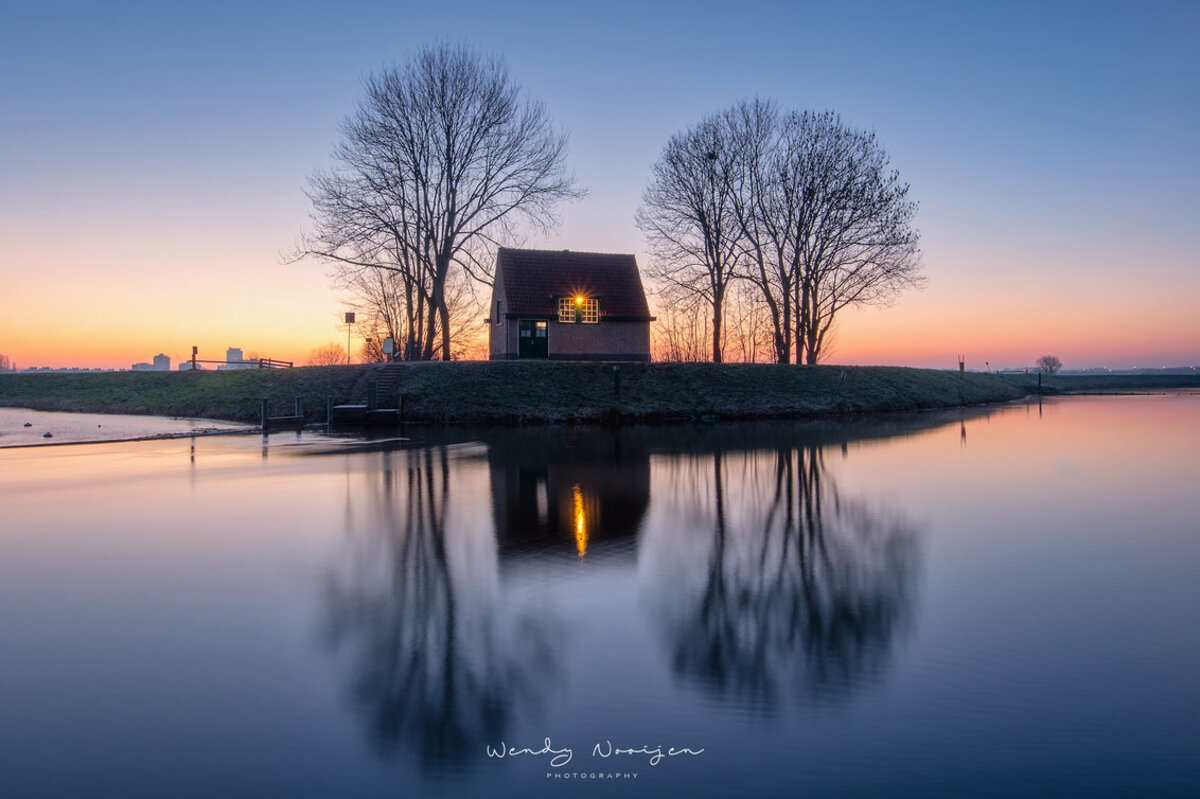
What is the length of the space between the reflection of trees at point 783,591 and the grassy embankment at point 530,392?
1927 centimetres

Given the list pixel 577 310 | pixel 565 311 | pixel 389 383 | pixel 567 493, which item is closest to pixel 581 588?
pixel 567 493

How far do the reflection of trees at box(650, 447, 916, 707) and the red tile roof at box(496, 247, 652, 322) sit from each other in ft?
94.4

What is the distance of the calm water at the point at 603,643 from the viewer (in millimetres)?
3959

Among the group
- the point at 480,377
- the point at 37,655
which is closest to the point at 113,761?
the point at 37,655

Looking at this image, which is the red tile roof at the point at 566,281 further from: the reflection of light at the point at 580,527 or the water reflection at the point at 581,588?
the reflection of light at the point at 580,527

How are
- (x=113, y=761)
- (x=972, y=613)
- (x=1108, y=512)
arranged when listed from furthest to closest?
(x=1108, y=512) → (x=972, y=613) → (x=113, y=761)

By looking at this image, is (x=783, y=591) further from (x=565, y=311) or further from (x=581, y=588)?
(x=565, y=311)

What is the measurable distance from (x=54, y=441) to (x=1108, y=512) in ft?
91.9

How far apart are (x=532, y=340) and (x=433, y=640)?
1366 inches

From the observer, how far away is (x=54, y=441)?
2322 centimetres

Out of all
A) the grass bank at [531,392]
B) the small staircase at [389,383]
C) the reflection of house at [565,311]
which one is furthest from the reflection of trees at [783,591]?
the reflection of house at [565,311]

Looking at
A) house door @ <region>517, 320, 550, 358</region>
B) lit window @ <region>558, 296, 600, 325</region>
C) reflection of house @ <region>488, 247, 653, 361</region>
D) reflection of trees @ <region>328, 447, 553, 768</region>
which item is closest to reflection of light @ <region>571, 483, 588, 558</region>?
reflection of trees @ <region>328, 447, 553, 768</region>

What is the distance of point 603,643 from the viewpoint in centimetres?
563

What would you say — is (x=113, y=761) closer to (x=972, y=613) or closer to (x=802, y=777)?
(x=802, y=777)
